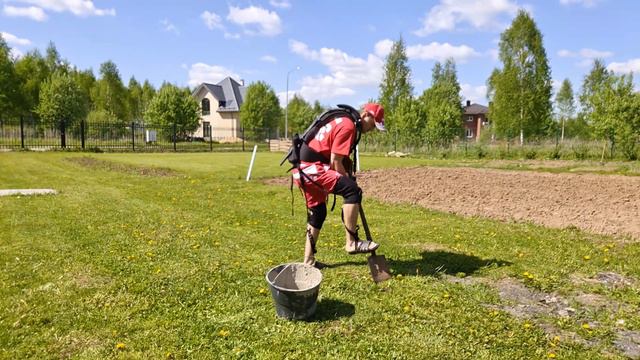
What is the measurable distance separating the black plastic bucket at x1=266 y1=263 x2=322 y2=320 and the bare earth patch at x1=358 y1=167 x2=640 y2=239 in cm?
561

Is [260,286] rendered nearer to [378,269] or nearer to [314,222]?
[314,222]

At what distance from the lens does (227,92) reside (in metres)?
69.6

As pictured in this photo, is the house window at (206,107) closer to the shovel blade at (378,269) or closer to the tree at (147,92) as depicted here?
the tree at (147,92)

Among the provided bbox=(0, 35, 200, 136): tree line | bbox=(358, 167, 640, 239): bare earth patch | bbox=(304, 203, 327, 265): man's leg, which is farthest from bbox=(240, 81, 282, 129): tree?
bbox=(304, 203, 327, 265): man's leg

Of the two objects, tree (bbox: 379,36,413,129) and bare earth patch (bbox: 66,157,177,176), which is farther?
tree (bbox: 379,36,413,129)

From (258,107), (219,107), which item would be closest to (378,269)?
(258,107)

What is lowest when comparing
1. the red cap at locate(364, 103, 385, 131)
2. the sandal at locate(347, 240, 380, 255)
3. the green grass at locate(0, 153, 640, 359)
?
the green grass at locate(0, 153, 640, 359)

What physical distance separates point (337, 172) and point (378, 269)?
1170 millimetres

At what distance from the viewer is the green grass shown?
357 centimetres

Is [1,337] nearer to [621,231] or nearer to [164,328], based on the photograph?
[164,328]

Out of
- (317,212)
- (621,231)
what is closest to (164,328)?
(317,212)

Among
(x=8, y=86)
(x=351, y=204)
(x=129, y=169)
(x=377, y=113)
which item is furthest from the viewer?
(x=8, y=86)

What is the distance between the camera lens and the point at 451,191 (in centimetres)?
1173

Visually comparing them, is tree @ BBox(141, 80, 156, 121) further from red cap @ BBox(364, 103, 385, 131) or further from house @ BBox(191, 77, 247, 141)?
red cap @ BBox(364, 103, 385, 131)
